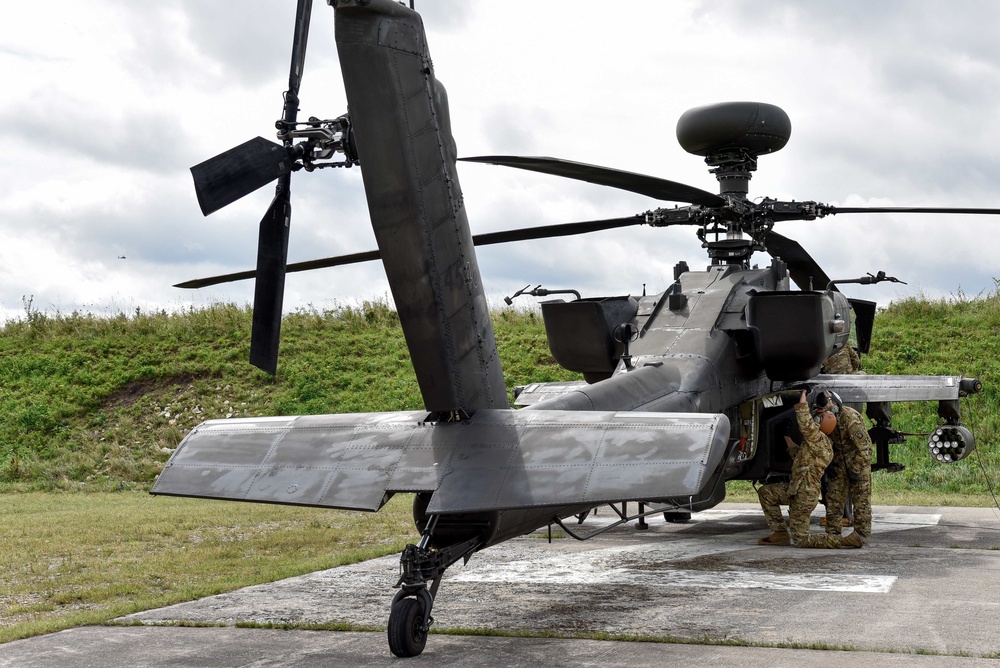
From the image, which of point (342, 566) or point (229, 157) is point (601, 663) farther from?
point (342, 566)

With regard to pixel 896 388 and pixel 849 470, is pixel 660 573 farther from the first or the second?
pixel 896 388

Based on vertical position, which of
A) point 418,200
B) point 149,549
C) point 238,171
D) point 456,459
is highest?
point 238,171

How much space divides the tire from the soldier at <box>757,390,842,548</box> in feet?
17.0

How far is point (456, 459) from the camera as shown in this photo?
19.6 ft

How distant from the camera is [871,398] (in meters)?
11.0

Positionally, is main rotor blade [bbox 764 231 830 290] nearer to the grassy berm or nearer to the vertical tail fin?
the grassy berm

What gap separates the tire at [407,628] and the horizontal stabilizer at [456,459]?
1.90 feet

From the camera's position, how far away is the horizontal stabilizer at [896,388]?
1095 cm

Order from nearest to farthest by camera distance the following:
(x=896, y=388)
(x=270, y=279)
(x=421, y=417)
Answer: (x=270, y=279) → (x=421, y=417) → (x=896, y=388)

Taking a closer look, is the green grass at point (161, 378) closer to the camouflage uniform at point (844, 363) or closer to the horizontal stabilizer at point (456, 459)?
the camouflage uniform at point (844, 363)

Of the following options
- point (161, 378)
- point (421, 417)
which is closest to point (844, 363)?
point (421, 417)

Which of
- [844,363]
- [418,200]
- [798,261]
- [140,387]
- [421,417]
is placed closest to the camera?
[418,200]

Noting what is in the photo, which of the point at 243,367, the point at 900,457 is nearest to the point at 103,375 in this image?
the point at 243,367

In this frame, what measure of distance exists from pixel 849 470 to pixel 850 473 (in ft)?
0.10
